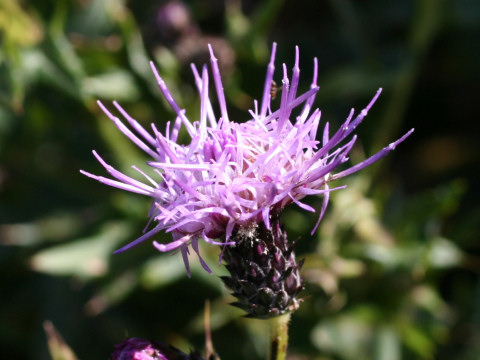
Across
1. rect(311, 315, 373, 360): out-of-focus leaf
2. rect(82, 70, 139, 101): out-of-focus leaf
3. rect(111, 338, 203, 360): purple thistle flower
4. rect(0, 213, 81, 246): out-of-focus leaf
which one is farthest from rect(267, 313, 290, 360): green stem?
rect(0, 213, 81, 246): out-of-focus leaf

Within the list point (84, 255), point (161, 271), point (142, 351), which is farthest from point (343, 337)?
point (142, 351)

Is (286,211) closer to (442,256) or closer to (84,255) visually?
(442,256)

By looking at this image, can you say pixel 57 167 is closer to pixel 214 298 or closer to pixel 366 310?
pixel 214 298

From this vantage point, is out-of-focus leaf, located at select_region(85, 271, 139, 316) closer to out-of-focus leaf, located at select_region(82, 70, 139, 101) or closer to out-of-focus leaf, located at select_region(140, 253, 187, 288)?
out-of-focus leaf, located at select_region(140, 253, 187, 288)

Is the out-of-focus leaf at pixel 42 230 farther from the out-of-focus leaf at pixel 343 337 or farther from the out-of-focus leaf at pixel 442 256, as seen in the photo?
the out-of-focus leaf at pixel 442 256

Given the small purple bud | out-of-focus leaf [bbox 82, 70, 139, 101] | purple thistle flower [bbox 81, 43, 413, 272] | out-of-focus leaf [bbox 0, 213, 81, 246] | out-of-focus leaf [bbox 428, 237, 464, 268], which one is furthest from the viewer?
out-of-focus leaf [bbox 0, 213, 81, 246]
